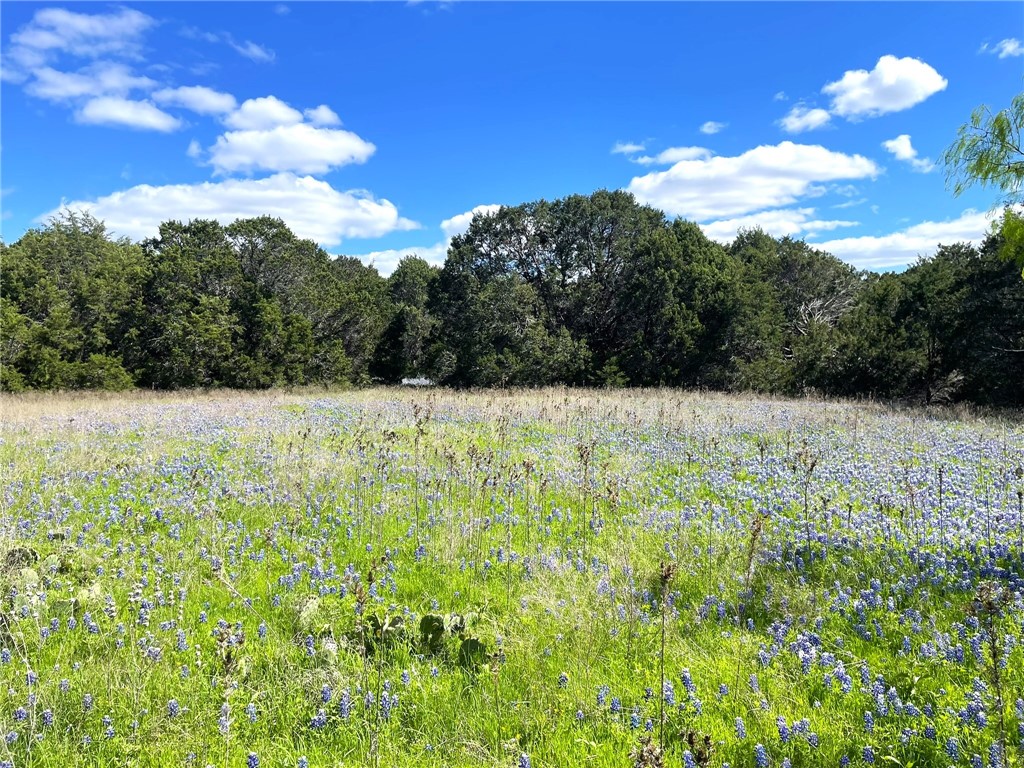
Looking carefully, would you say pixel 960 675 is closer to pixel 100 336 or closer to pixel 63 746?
pixel 63 746

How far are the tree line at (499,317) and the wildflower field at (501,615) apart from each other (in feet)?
51.6

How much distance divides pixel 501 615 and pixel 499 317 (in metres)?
22.5

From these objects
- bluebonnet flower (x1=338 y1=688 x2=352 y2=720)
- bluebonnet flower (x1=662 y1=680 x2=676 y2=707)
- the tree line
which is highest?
the tree line

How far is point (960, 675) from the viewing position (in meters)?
3.37

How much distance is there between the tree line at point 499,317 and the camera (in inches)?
882

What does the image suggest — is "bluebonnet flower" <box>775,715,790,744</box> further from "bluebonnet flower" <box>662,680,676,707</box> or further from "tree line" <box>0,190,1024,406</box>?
"tree line" <box>0,190,1024,406</box>

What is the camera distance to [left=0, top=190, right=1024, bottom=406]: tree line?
2241 cm

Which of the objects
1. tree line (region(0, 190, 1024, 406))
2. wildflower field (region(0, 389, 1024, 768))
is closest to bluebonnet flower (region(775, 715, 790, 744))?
wildflower field (region(0, 389, 1024, 768))

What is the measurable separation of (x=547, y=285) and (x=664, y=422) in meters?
16.1

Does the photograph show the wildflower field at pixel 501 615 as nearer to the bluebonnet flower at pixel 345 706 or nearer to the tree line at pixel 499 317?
the bluebonnet flower at pixel 345 706

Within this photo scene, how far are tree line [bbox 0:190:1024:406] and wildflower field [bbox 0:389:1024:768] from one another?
620 inches

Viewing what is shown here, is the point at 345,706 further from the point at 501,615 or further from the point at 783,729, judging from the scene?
the point at 783,729

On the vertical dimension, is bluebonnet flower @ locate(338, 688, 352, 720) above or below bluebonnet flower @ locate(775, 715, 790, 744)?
below

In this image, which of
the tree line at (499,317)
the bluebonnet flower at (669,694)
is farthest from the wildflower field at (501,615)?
the tree line at (499,317)
